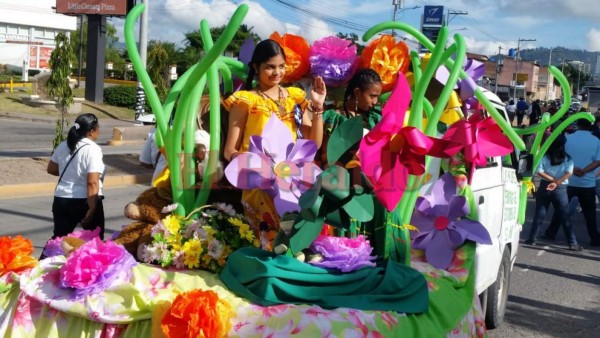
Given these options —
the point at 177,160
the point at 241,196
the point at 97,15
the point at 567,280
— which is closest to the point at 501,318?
the point at 567,280

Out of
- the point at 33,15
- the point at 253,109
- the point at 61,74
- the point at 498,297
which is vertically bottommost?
the point at 498,297

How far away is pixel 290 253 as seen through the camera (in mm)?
3002

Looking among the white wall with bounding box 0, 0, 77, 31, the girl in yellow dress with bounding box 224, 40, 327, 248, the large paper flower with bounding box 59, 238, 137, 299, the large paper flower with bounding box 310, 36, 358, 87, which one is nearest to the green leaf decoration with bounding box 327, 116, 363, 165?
the girl in yellow dress with bounding box 224, 40, 327, 248

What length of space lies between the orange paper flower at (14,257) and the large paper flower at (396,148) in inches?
62.5

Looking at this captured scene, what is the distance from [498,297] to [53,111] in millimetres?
27638

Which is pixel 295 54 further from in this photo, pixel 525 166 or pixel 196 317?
pixel 525 166

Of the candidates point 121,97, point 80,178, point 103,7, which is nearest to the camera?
point 80,178

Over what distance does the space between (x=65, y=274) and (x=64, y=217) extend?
9.99ft

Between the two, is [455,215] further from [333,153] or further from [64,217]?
[64,217]

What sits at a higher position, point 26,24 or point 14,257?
point 26,24

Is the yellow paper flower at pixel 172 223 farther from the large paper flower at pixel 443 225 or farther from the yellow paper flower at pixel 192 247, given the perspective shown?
the large paper flower at pixel 443 225

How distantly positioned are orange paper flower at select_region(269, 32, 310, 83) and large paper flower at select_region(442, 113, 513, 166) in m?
1.42

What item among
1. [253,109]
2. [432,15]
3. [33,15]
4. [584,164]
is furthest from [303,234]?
[33,15]

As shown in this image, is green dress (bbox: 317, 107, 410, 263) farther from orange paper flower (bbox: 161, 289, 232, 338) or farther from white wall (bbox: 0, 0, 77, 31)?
white wall (bbox: 0, 0, 77, 31)
